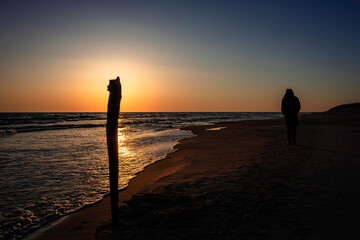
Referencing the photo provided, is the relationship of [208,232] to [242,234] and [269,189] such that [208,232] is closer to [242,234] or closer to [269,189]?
[242,234]

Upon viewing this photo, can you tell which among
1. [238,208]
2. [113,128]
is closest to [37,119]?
[113,128]

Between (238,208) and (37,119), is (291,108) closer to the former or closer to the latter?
(238,208)

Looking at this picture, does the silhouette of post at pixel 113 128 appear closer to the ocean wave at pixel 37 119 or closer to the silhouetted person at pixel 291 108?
the silhouetted person at pixel 291 108

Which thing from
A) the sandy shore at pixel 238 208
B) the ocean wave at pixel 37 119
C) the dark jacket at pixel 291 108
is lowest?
the sandy shore at pixel 238 208

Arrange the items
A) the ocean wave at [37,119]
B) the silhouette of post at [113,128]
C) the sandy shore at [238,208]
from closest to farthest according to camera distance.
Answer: the sandy shore at [238,208]
the silhouette of post at [113,128]
the ocean wave at [37,119]

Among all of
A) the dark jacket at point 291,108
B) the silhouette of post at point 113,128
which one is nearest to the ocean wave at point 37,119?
the dark jacket at point 291,108

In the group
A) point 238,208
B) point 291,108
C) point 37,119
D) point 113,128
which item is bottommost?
point 238,208

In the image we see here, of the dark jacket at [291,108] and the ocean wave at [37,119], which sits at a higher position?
the dark jacket at [291,108]

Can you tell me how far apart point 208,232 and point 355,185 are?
3784mm

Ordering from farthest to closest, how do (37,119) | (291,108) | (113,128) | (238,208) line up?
(37,119)
(291,108)
(238,208)
(113,128)

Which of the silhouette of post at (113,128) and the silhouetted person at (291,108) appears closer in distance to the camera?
the silhouette of post at (113,128)

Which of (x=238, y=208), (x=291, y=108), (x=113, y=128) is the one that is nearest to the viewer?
(x=113, y=128)

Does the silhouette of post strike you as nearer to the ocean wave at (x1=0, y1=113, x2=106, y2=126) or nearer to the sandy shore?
the sandy shore

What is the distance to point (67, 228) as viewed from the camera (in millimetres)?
4133
